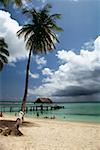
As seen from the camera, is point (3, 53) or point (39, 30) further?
point (3, 53)

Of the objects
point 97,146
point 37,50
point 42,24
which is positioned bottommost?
point 97,146

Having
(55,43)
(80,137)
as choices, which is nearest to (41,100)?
(55,43)

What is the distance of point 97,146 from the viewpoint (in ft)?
19.8

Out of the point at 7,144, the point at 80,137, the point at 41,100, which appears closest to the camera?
the point at 7,144

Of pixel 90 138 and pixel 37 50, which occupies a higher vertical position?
pixel 37 50

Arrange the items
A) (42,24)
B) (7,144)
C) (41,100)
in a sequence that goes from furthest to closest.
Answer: (41,100), (42,24), (7,144)

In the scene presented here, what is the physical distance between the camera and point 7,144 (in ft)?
18.5

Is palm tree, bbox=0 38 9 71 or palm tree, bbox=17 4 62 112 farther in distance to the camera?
palm tree, bbox=0 38 9 71

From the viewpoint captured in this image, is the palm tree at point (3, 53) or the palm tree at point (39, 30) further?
the palm tree at point (3, 53)

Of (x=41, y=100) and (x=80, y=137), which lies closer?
(x=80, y=137)

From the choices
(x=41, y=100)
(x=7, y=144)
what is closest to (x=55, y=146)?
(x=7, y=144)

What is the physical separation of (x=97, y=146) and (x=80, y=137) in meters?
0.95

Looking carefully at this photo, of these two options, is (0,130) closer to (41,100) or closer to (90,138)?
(90,138)

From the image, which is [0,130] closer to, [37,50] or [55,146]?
[55,146]
